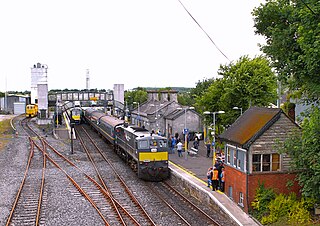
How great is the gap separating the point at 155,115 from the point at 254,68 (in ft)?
58.6

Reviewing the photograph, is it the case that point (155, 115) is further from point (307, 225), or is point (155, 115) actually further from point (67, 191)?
point (307, 225)

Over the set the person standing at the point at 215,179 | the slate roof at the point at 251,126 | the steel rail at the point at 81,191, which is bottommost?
the steel rail at the point at 81,191

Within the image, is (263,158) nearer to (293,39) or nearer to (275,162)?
(275,162)

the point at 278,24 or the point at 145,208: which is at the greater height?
the point at 278,24

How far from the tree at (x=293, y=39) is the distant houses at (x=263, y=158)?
1690mm

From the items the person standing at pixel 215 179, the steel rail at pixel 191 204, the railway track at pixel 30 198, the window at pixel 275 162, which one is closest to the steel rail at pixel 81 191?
the railway track at pixel 30 198

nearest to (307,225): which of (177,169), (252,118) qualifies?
(252,118)

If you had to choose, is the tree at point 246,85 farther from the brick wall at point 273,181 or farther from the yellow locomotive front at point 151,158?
the brick wall at point 273,181

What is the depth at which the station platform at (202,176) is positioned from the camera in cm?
1647

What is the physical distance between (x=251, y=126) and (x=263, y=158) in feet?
5.02

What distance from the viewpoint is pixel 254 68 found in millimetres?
32844

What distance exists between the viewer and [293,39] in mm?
15594

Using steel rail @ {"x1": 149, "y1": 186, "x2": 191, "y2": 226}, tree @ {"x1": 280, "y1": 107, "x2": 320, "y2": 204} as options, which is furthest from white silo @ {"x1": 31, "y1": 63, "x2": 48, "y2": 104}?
tree @ {"x1": 280, "y1": 107, "x2": 320, "y2": 204}

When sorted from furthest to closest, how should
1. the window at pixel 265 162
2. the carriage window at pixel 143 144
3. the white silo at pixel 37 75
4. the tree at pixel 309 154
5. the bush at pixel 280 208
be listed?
the white silo at pixel 37 75, the carriage window at pixel 143 144, the window at pixel 265 162, the bush at pixel 280 208, the tree at pixel 309 154
